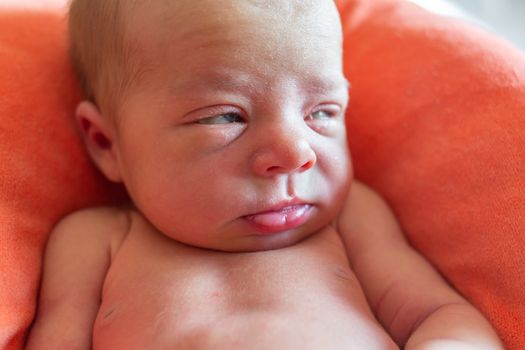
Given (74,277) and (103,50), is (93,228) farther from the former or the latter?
(103,50)

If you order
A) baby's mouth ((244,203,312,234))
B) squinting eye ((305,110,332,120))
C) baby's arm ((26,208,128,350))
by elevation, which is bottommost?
baby's arm ((26,208,128,350))

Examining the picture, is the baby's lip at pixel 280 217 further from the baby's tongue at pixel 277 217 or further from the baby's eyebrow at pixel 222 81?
the baby's eyebrow at pixel 222 81

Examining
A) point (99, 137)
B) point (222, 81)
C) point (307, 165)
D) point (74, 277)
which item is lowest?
point (74, 277)

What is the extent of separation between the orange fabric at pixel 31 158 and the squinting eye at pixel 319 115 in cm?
44

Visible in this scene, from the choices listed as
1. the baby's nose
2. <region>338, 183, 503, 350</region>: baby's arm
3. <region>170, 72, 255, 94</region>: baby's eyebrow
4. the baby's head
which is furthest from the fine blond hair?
<region>338, 183, 503, 350</region>: baby's arm

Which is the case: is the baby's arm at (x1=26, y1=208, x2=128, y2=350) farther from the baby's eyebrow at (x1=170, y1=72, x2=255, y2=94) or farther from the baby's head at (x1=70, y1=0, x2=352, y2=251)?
the baby's eyebrow at (x1=170, y1=72, x2=255, y2=94)

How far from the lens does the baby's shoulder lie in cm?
108

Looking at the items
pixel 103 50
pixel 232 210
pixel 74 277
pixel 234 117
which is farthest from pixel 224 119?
pixel 74 277

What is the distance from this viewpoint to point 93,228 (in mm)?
1099

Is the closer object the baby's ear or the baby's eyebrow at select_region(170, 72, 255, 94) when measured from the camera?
the baby's eyebrow at select_region(170, 72, 255, 94)

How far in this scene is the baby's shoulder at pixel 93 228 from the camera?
1.08 meters

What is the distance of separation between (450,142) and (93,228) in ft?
2.01

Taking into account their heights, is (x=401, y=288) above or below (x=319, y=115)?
below

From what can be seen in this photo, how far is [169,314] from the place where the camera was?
91 cm
